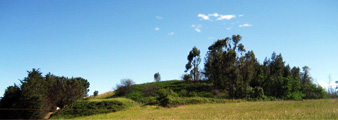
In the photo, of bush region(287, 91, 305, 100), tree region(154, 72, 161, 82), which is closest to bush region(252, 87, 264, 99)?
bush region(287, 91, 305, 100)

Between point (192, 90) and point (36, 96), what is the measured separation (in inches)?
1328

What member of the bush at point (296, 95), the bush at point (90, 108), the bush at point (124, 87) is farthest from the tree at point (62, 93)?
the bush at point (296, 95)

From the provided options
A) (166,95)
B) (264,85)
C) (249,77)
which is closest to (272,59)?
(264,85)

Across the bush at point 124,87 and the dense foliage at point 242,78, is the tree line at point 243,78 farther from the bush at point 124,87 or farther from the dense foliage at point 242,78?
the bush at point 124,87

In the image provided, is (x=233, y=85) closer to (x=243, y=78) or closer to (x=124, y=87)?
(x=243, y=78)

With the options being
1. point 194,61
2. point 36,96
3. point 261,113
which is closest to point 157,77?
point 194,61

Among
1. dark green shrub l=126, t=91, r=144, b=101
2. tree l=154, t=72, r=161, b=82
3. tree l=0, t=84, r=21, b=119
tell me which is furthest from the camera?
tree l=154, t=72, r=161, b=82

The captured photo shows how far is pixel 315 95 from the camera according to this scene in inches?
2015

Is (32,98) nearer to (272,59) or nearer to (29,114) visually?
(29,114)

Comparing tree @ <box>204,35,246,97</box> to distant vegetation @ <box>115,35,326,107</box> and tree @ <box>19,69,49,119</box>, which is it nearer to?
distant vegetation @ <box>115,35,326,107</box>

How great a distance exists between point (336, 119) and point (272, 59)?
174ft

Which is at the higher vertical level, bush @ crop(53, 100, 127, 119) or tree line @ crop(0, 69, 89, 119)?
tree line @ crop(0, 69, 89, 119)

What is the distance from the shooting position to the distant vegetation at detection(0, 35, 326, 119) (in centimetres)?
2580

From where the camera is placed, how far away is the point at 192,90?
5238 centimetres
